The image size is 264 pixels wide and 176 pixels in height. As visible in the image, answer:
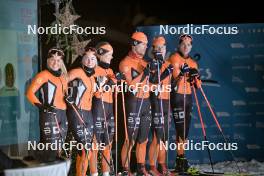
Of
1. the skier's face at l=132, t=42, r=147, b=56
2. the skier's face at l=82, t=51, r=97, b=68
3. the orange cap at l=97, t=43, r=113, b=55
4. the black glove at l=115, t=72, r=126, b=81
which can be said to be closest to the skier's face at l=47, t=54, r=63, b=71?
the skier's face at l=82, t=51, r=97, b=68

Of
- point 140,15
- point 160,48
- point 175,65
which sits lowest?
point 175,65

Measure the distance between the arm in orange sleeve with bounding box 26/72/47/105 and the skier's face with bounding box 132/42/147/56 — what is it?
0.60 meters

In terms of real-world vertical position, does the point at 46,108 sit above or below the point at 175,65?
below

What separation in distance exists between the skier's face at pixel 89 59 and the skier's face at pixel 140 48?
26 centimetres

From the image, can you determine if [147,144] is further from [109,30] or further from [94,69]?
[109,30]

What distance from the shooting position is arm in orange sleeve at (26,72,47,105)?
2.62 meters

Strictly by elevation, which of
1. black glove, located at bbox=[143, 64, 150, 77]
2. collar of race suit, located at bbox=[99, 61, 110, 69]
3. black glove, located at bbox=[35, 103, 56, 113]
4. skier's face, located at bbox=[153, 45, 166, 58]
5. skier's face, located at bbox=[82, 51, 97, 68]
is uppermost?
skier's face, located at bbox=[153, 45, 166, 58]

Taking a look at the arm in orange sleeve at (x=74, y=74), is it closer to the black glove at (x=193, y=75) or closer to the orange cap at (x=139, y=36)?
the orange cap at (x=139, y=36)

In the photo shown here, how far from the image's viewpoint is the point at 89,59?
2.64 m

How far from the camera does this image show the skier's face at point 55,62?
2619 mm

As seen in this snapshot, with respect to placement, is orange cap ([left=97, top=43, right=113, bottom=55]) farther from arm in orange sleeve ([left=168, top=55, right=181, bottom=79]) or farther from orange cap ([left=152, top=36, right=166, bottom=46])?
arm in orange sleeve ([left=168, top=55, right=181, bottom=79])

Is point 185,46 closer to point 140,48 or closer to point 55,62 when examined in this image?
point 140,48

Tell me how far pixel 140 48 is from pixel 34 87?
71 centimetres

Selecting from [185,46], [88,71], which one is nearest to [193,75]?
[185,46]
